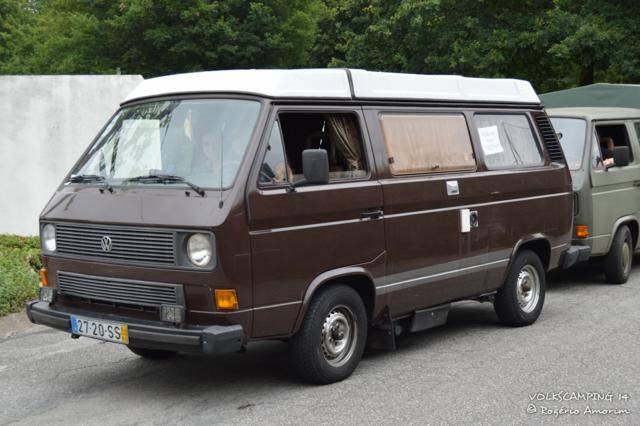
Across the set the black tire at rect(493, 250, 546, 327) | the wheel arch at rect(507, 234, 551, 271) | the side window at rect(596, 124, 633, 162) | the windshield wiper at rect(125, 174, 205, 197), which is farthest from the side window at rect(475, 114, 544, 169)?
the windshield wiper at rect(125, 174, 205, 197)

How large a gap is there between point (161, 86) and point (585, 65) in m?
16.4

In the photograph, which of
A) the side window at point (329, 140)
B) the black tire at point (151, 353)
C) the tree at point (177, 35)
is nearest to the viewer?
the side window at point (329, 140)

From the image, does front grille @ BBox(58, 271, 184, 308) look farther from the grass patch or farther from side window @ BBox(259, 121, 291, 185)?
the grass patch

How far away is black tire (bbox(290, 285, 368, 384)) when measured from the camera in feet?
20.5

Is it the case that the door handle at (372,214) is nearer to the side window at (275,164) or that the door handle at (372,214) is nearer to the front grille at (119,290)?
the side window at (275,164)

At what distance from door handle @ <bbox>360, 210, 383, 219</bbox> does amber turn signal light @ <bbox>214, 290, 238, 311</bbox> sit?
1405 millimetres

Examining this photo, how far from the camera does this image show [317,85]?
21.3 feet

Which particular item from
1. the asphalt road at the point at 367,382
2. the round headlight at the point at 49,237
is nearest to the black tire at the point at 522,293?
the asphalt road at the point at 367,382

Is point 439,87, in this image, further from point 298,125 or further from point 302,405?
point 302,405

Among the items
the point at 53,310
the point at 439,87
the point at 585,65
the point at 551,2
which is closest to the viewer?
the point at 53,310

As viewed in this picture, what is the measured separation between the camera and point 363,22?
25.8 meters

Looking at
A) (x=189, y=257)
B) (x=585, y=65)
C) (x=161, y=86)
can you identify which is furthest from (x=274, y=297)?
(x=585, y=65)

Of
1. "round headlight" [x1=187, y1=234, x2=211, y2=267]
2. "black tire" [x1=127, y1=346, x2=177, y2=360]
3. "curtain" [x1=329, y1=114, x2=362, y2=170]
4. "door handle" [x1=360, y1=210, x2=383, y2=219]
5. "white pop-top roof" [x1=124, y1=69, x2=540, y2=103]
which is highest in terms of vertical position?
"white pop-top roof" [x1=124, y1=69, x2=540, y2=103]

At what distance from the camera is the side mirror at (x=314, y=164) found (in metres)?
5.98
